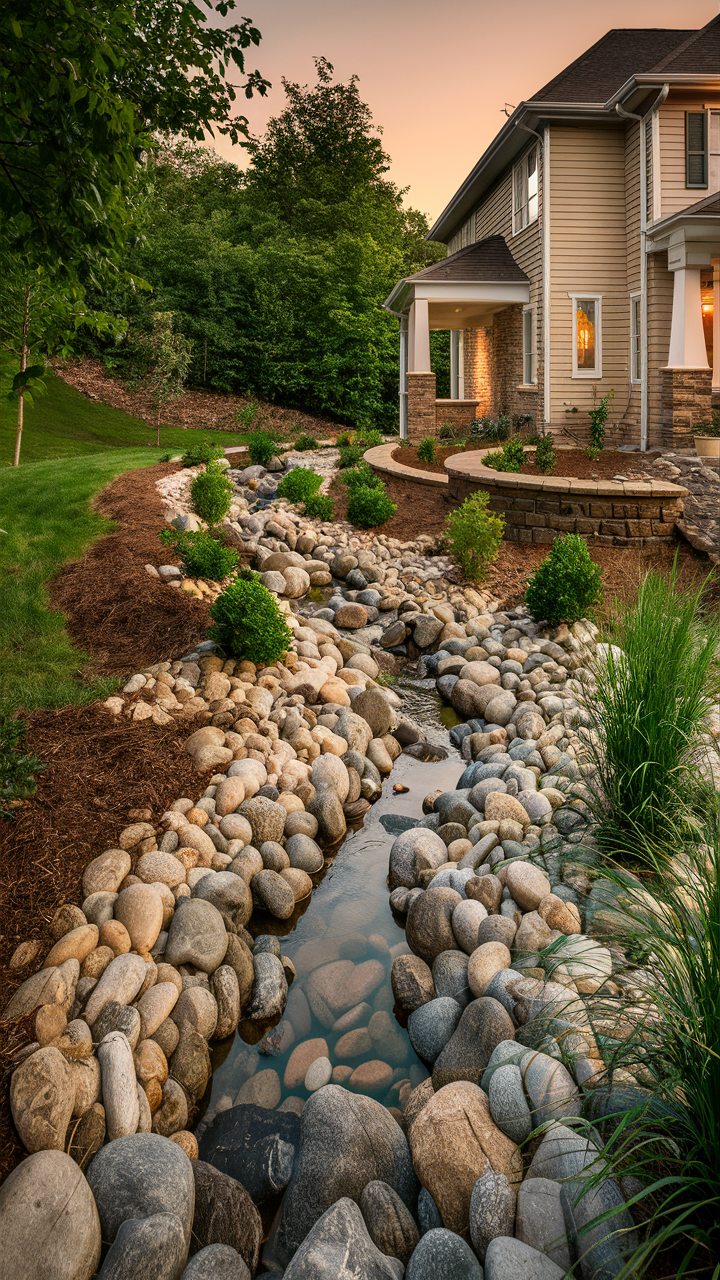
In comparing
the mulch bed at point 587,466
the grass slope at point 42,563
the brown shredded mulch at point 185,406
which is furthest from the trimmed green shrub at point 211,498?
the brown shredded mulch at point 185,406

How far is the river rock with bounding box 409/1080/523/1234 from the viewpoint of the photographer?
2.60 meters

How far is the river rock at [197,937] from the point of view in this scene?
3705 millimetres

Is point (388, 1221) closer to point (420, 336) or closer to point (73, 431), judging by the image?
point (420, 336)

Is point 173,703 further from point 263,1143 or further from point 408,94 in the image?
point 408,94

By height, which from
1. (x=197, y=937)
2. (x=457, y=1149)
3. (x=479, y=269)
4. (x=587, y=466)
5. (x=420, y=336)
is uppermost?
(x=479, y=269)

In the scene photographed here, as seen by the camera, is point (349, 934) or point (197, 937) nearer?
point (197, 937)

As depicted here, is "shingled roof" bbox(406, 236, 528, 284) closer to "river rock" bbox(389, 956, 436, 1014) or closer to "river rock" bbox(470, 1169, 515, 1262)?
"river rock" bbox(389, 956, 436, 1014)

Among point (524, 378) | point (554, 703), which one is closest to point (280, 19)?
point (524, 378)

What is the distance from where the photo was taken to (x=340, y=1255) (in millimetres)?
2352

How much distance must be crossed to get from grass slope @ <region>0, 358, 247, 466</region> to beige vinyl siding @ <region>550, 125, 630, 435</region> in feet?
24.6

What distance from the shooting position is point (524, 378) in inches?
632

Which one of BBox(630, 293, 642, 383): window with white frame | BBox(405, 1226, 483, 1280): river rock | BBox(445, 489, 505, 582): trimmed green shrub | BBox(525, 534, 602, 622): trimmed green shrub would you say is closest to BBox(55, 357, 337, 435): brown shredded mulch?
BBox(630, 293, 642, 383): window with white frame

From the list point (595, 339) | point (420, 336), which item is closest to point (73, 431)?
point (420, 336)

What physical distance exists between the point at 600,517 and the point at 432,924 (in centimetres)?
694
